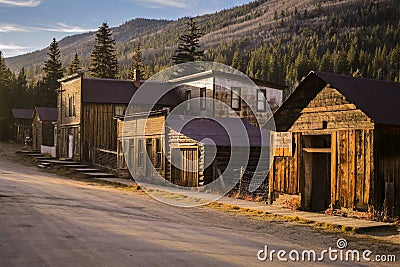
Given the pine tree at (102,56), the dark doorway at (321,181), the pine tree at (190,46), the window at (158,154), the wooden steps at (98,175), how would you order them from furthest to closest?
the pine tree at (102,56) → the pine tree at (190,46) → the wooden steps at (98,175) → the window at (158,154) → the dark doorway at (321,181)

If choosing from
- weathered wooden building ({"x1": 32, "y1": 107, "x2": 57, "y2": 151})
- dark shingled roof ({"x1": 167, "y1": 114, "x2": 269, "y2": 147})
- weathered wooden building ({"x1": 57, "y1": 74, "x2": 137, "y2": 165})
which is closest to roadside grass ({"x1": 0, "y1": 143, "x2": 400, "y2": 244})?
weathered wooden building ({"x1": 57, "y1": 74, "x2": 137, "y2": 165})

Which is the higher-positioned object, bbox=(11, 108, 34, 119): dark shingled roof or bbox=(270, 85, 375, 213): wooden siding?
bbox=(11, 108, 34, 119): dark shingled roof

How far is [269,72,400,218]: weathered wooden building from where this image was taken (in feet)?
54.0

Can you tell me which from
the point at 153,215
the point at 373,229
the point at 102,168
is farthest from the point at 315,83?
the point at 102,168

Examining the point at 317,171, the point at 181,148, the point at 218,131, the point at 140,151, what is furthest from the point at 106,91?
the point at 317,171

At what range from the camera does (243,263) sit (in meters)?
9.77

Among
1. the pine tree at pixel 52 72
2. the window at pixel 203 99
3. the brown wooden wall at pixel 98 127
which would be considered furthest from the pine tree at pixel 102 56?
the window at pixel 203 99

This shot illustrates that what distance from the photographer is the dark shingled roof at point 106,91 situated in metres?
42.1

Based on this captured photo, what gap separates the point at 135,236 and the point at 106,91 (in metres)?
32.0

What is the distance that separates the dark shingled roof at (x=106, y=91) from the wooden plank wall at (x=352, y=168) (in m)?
27.2

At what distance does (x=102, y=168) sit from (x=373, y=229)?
26317 millimetres

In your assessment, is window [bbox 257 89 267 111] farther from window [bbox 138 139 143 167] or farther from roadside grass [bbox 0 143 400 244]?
roadside grass [bbox 0 143 400 244]

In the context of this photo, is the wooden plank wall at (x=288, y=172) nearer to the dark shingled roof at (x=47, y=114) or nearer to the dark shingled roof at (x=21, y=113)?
the dark shingled roof at (x=47, y=114)

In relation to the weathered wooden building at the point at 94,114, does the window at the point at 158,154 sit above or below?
below
